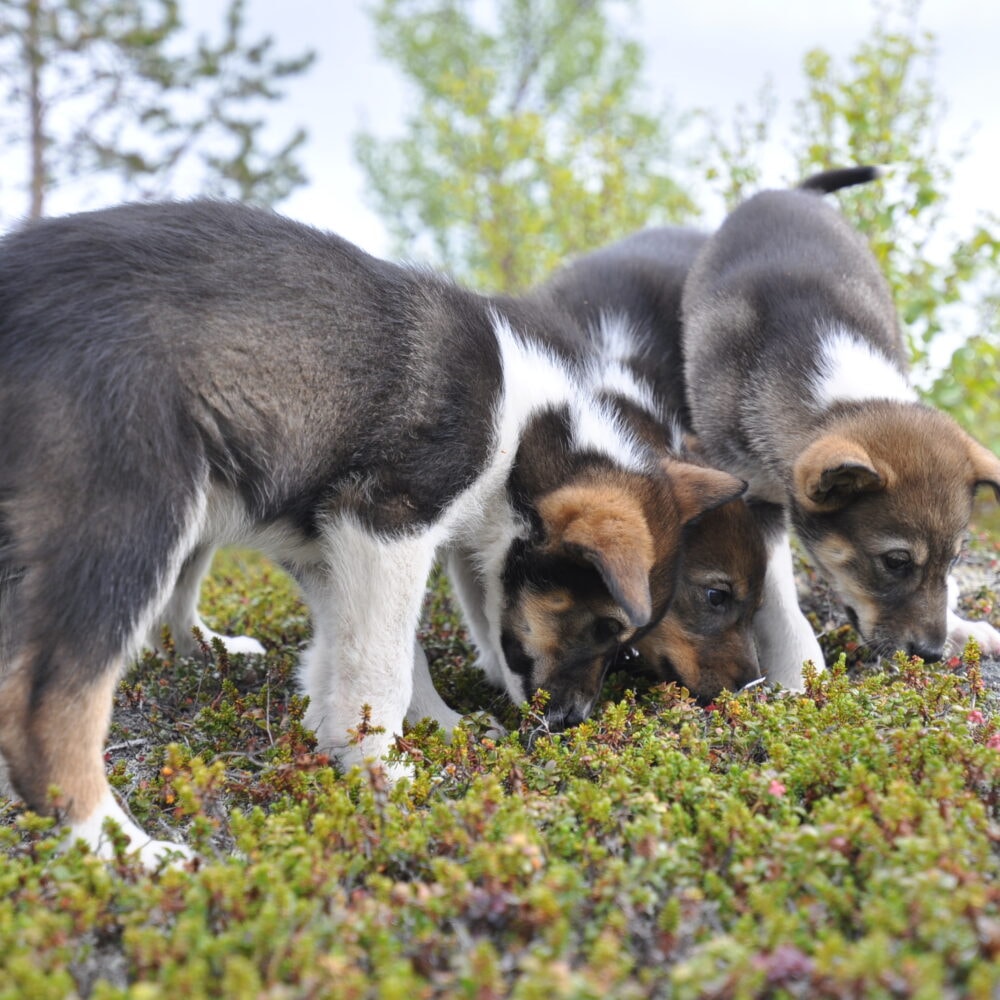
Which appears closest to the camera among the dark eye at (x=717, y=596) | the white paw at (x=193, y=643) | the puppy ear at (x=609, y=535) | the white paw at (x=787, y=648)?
the puppy ear at (x=609, y=535)

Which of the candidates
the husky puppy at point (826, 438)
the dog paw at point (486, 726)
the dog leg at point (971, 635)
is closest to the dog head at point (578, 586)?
the dog paw at point (486, 726)

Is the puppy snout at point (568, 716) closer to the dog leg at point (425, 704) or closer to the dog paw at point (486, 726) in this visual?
the dog paw at point (486, 726)

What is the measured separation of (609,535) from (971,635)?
2498 millimetres

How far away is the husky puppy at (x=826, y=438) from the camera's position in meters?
5.34

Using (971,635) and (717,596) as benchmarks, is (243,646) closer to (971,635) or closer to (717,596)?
(717,596)

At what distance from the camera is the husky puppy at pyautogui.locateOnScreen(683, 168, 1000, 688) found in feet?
17.5

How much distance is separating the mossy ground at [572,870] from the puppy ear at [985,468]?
130cm

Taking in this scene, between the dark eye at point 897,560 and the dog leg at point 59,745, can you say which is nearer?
the dog leg at point 59,745

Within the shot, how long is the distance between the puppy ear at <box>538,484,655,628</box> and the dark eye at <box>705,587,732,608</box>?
0.72 metres

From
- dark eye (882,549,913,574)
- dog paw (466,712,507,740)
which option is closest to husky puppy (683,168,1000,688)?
dark eye (882,549,913,574)

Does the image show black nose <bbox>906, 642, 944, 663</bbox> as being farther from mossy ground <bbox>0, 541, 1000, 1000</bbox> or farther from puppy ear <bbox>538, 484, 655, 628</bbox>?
puppy ear <bbox>538, 484, 655, 628</bbox>

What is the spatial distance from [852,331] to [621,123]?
2275 centimetres

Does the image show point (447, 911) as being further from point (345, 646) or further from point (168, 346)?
point (168, 346)

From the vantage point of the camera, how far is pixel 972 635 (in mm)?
5887
